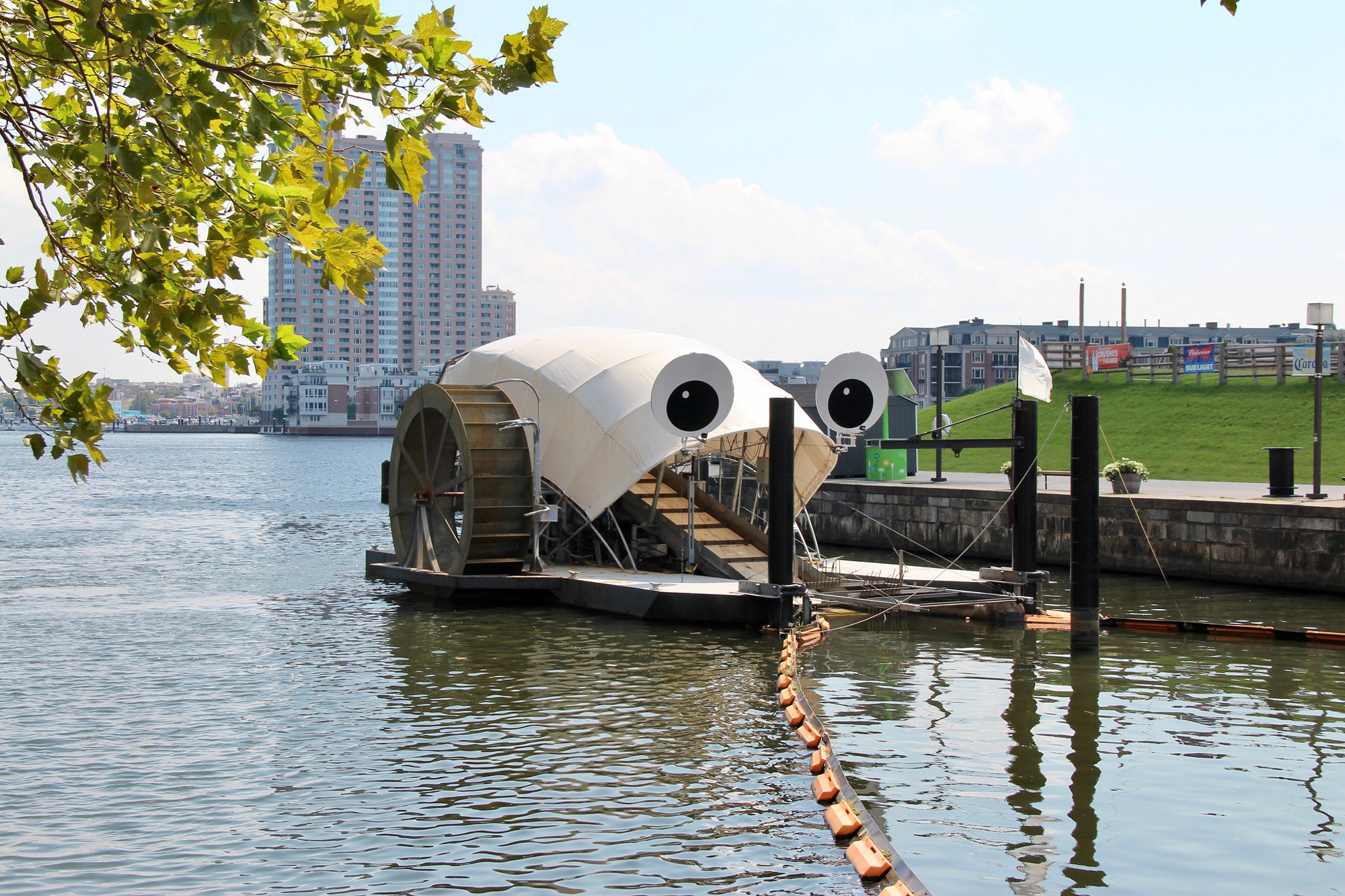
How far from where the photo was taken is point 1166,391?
1818 inches

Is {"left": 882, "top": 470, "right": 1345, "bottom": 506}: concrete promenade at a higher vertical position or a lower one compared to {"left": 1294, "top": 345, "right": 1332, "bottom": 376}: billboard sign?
lower

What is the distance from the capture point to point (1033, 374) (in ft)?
77.2

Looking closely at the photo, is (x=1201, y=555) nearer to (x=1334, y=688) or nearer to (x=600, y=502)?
(x=1334, y=688)

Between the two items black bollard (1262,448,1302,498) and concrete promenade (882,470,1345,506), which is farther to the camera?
concrete promenade (882,470,1345,506)

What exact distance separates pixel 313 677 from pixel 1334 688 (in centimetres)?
1184

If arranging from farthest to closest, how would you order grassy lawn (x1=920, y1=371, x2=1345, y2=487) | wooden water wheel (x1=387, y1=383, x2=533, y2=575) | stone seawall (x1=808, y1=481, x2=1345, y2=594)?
1. grassy lawn (x1=920, y1=371, x2=1345, y2=487)
2. stone seawall (x1=808, y1=481, x2=1345, y2=594)
3. wooden water wheel (x1=387, y1=383, x2=533, y2=575)

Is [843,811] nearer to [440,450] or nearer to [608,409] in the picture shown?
[608,409]

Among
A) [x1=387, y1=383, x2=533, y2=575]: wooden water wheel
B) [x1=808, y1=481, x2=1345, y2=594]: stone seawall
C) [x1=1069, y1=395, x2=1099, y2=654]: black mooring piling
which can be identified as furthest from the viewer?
[x1=808, y1=481, x2=1345, y2=594]: stone seawall

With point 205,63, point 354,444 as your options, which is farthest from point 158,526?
point 354,444

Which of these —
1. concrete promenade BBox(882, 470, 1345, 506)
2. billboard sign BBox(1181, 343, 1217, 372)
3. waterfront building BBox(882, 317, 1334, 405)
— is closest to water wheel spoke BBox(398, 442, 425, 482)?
concrete promenade BBox(882, 470, 1345, 506)

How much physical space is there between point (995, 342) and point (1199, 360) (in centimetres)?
9193

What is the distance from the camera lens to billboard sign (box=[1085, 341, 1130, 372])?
50750 mm

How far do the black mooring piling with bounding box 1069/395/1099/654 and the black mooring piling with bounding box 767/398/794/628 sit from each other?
3.63 metres

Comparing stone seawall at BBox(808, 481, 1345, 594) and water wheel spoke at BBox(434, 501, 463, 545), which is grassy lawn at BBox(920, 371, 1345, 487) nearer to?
stone seawall at BBox(808, 481, 1345, 594)
